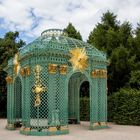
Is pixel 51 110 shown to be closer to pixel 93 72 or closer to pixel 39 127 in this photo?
pixel 39 127

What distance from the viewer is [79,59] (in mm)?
19234

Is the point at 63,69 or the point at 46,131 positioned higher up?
the point at 63,69

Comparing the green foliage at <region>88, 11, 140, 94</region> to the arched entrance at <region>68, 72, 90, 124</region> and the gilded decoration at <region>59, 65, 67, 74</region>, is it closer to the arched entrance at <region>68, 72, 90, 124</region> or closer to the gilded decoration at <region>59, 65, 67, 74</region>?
the arched entrance at <region>68, 72, 90, 124</region>

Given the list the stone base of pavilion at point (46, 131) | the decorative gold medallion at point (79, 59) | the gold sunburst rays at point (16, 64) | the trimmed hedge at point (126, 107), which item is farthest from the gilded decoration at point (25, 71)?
the trimmed hedge at point (126, 107)

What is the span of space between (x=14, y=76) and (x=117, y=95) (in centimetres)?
759

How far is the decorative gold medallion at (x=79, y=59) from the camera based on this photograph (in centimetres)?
1900

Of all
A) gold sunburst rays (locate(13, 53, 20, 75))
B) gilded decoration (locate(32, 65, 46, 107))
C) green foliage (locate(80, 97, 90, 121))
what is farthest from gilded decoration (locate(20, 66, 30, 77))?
green foliage (locate(80, 97, 90, 121))

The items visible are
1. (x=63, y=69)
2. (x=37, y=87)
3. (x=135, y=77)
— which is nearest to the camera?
(x=37, y=87)

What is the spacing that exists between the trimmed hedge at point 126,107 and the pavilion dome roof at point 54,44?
14.0 feet

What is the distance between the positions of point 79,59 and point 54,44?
1677mm

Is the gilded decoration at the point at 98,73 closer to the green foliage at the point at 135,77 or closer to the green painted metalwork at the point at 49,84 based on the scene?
the green painted metalwork at the point at 49,84

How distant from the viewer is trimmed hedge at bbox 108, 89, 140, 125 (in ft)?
76.8

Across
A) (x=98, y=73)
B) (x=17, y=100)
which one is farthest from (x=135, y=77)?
(x=17, y=100)

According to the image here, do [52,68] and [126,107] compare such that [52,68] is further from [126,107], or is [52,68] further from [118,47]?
[118,47]
